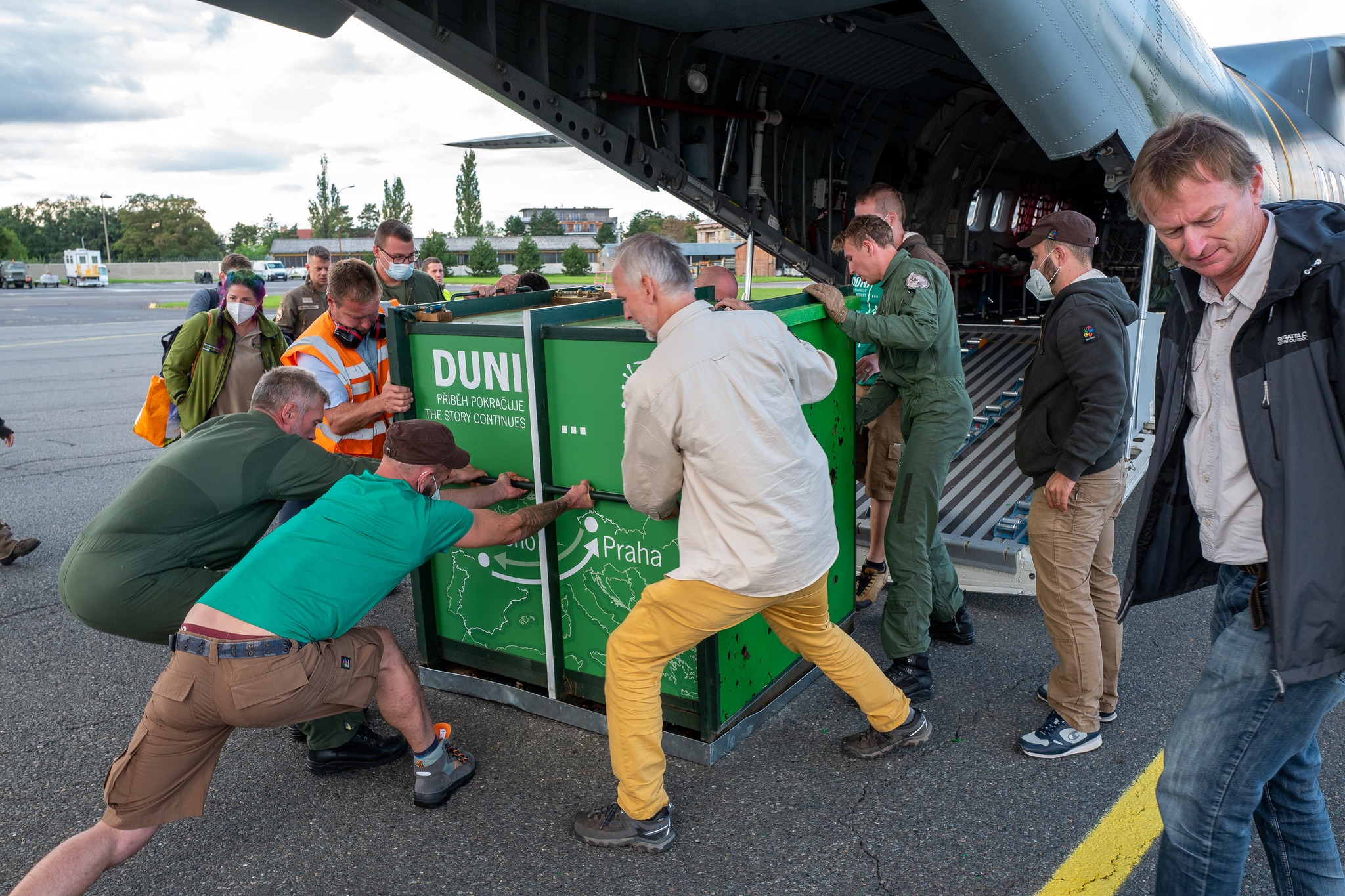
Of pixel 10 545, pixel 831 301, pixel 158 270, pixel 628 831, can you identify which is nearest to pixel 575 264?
pixel 158 270

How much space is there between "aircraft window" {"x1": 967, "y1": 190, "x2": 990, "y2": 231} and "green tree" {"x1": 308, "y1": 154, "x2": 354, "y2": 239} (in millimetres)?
65237

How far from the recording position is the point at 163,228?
94.5m

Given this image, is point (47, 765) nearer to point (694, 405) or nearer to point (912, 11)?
point (694, 405)

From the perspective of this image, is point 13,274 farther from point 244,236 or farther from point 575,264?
point 244,236

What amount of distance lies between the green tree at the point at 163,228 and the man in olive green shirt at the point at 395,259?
98076mm

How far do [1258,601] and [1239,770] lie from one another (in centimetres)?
38

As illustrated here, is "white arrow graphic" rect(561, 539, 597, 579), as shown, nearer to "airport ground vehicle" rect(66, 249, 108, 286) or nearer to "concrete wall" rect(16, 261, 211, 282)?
"airport ground vehicle" rect(66, 249, 108, 286)

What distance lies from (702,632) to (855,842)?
2.84 feet

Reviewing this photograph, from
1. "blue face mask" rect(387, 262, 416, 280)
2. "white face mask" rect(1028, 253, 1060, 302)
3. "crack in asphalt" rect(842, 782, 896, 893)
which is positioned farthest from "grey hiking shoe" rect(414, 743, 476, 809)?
"blue face mask" rect(387, 262, 416, 280)

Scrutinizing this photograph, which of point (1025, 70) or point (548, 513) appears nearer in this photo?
point (548, 513)

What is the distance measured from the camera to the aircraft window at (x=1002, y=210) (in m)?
11.0

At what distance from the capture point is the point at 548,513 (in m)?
3.37

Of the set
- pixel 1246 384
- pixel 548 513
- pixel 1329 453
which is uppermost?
pixel 1246 384

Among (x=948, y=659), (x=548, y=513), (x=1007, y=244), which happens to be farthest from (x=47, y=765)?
(x=1007, y=244)
